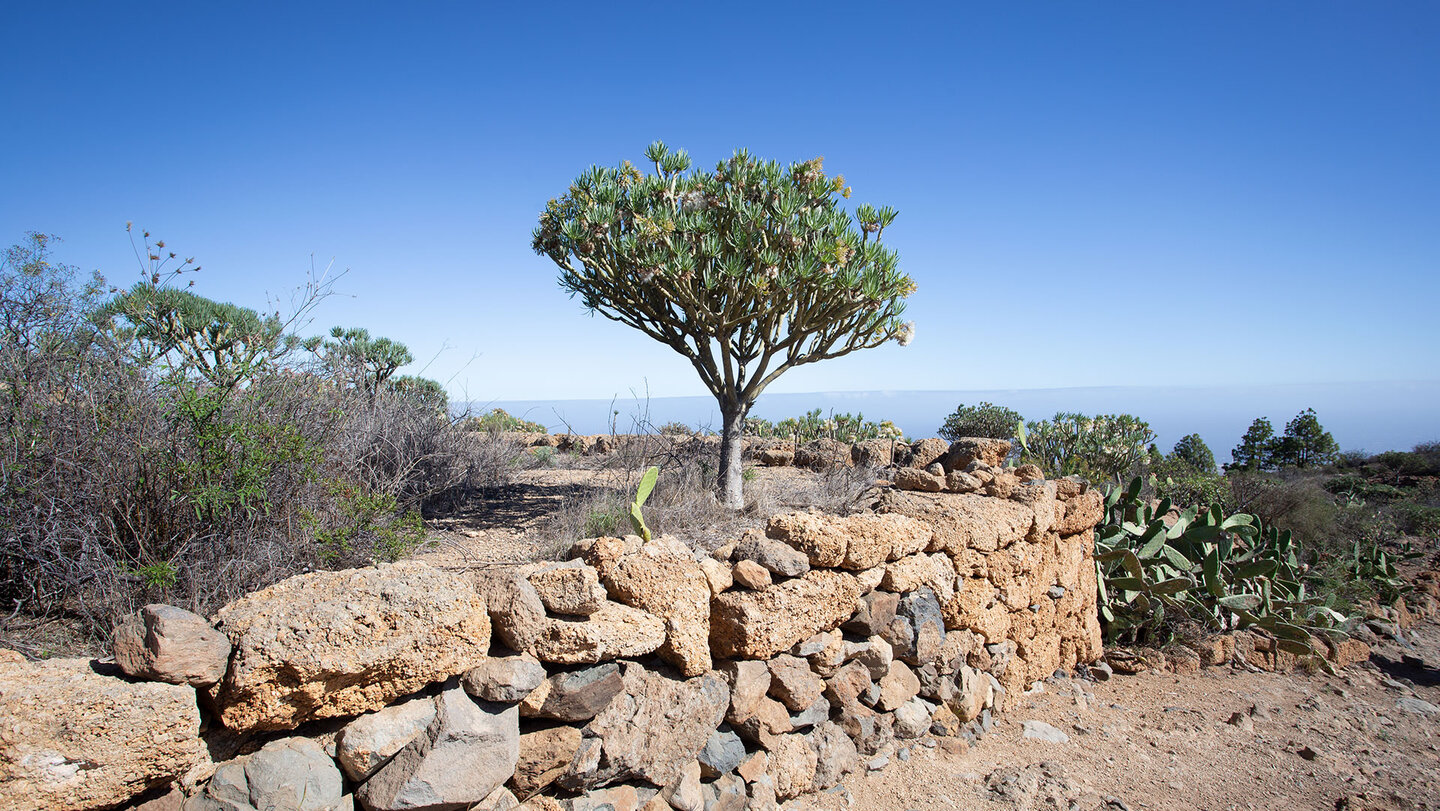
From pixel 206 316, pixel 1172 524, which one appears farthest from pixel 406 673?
pixel 206 316

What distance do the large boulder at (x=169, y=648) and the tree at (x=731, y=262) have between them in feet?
14.3

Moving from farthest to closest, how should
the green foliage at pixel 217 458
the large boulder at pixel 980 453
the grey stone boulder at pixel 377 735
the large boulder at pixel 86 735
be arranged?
the large boulder at pixel 980 453 < the green foliage at pixel 217 458 < the grey stone boulder at pixel 377 735 < the large boulder at pixel 86 735

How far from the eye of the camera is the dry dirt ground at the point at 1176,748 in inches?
148

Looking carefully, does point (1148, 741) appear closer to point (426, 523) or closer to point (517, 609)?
point (517, 609)

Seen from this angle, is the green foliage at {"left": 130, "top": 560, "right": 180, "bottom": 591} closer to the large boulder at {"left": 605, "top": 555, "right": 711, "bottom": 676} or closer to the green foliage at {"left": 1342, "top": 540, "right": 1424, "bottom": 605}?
the large boulder at {"left": 605, "top": 555, "right": 711, "bottom": 676}

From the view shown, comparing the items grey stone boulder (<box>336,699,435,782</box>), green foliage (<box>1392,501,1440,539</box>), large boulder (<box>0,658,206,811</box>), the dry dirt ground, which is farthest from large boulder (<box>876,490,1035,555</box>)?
green foliage (<box>1392,501,1440,539</box>)

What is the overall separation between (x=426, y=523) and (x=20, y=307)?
280cm

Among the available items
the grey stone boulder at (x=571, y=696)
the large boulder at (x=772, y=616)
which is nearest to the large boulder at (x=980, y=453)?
the large boulder at (x=772, y=616)

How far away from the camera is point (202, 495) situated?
3.01m

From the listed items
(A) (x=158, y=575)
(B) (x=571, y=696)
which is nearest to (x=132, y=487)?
(A) (x=158, y=575)

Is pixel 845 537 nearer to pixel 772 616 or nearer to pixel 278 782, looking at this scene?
pixel 772 616

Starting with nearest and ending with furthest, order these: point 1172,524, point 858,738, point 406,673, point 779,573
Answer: point 406,673 < point 779,573 < point 858,738 < point 1172,524

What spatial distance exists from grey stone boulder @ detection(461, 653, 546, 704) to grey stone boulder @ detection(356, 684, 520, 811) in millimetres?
50

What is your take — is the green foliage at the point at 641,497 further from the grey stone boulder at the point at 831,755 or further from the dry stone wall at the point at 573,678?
the grey stone boulder at the point at 831,755
